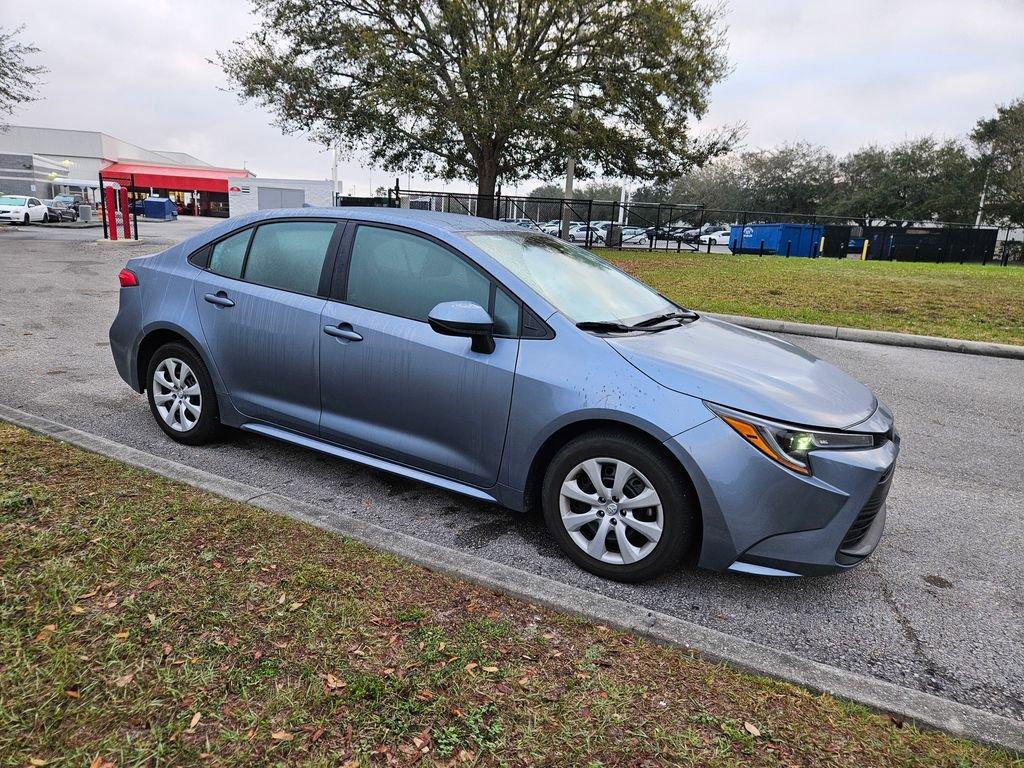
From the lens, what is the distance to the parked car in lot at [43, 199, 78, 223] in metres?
37.7

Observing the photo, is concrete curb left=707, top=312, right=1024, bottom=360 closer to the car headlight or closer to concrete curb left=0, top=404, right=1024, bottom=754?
the car headlight

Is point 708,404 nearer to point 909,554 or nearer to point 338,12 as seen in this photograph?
point 909,554

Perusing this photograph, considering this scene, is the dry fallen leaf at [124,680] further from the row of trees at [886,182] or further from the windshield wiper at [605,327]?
the row of trees at [886,182]

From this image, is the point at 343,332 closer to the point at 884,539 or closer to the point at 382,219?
the point at 382,219

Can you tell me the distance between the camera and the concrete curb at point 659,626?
2.27 m

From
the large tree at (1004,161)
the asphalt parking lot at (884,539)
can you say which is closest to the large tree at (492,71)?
the asphalt parking lot at (884,539)

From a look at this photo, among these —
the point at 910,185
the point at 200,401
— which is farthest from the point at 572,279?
the point at 910,185

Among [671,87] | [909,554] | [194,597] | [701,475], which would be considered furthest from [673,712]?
[671,87]

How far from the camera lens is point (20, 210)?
33562 mm

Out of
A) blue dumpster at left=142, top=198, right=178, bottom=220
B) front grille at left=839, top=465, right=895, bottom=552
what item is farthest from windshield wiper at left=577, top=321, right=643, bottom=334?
blue dumpster at left=142, top=198, right=178, bottom=220

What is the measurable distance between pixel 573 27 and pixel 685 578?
70.6 feet

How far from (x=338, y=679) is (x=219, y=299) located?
281 centimetres

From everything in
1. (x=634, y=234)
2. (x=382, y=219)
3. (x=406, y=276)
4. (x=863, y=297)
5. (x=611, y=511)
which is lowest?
(x=611, y=511)

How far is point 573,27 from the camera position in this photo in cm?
2120
